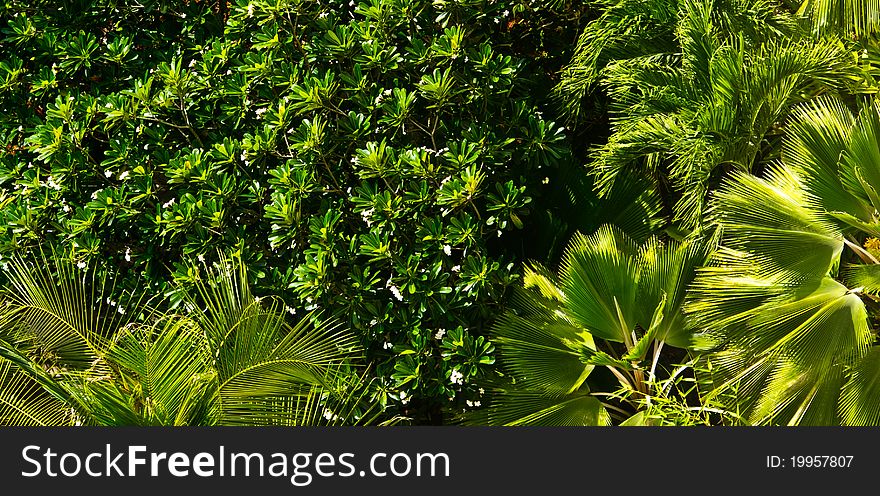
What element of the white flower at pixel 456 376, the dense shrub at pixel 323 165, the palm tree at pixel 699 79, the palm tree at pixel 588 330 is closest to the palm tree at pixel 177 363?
the dense shrub at pixel 323 165

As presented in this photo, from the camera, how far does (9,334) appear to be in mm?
4645

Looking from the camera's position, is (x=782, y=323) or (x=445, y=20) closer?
(x=782, y=323)

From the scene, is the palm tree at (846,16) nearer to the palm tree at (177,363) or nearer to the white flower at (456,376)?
the white flower at (456,376)

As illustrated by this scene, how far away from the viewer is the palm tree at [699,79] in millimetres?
4523

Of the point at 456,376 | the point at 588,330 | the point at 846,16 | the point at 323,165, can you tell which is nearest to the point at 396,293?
the point at 456,376

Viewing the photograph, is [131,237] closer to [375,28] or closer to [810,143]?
[375,28]

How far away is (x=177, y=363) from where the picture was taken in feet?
13.3

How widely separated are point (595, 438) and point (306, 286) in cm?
161

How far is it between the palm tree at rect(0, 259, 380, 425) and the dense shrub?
0.19 m

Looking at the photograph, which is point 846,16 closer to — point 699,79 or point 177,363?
point 699,79

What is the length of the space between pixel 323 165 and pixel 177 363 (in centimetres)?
137

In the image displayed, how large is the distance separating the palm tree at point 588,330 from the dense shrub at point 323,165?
0.21 meters

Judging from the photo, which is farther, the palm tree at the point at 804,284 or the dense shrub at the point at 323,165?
the dense shrub at the point at 323,165

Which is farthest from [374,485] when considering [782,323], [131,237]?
[131,237]
